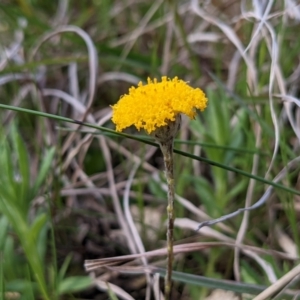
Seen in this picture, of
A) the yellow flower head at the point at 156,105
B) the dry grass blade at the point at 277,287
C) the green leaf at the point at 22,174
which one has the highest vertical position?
the yellow flower head at the point at 156,105

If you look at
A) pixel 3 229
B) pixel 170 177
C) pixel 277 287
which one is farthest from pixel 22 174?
pixel 277 287

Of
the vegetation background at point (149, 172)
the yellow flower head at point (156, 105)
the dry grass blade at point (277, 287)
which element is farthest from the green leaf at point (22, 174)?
the dry grass blade at point (277, 287)

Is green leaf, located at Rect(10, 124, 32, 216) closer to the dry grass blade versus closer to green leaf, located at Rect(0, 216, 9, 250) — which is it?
green leaf, located at Rect(0, 216, 9, 250)

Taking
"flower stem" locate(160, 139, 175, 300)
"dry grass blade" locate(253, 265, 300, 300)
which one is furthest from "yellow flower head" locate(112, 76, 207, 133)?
"dry grass blade" locate(253, 265, 300, 300)

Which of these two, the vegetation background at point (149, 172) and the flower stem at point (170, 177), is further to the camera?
the vegetation background at point (149, 172)

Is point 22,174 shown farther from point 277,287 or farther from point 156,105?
point 277,287

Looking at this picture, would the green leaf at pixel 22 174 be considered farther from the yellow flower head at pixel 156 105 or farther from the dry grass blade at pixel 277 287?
the dry grass blade at pixel 277 287
